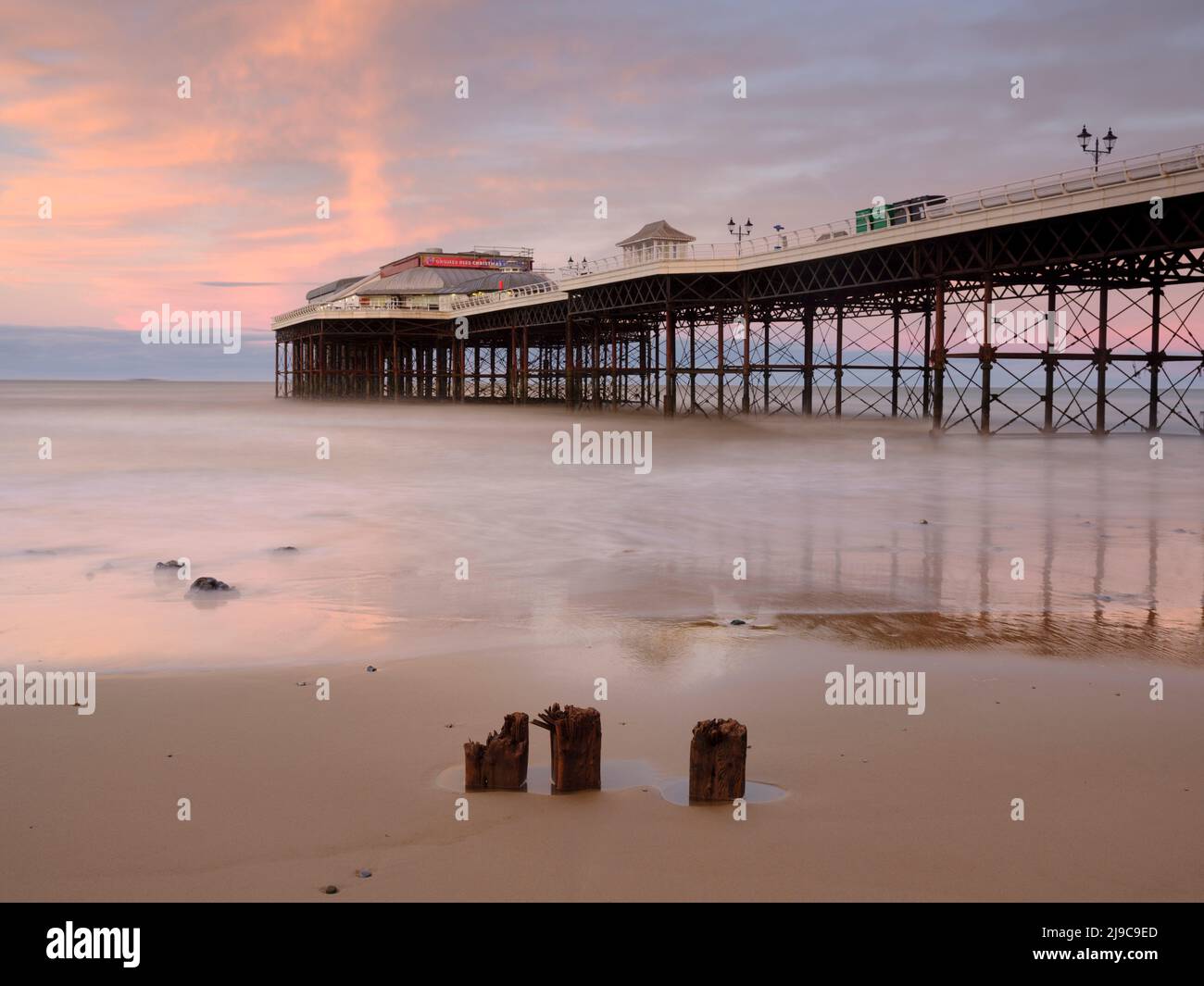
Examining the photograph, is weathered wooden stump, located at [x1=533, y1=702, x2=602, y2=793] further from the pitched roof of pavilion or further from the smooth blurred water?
the pitched roof of pavilion

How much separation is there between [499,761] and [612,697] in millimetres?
2032

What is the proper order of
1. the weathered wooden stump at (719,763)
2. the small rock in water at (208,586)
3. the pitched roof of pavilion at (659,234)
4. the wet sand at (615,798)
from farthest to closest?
the pitched roof of pavilion at (659,234)
the small rock in water at (208,586)
the weathered wooden stump at (719,763)
the wet sand at (615,798)

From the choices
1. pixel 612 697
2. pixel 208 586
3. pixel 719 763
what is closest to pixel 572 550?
pixel 208 586

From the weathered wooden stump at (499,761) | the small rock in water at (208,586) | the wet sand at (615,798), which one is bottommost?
the wet sand at (615,798)

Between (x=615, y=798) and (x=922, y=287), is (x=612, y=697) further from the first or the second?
(x=922, y=287)

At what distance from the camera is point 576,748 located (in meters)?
6.23

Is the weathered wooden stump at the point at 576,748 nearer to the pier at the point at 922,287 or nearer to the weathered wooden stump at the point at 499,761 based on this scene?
the weathered wooden stump at the point at 499,761

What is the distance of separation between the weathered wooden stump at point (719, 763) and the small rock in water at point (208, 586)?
25.6 ft

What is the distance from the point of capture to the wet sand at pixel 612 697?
17.7 feet

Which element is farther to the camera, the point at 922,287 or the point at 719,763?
the point at 922,287

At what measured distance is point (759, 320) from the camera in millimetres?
64500

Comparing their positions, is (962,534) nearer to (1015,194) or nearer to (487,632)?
(487,632)

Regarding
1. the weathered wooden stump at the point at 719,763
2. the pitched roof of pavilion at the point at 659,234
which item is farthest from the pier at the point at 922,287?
the weathered wooden stump at the point at 719,763

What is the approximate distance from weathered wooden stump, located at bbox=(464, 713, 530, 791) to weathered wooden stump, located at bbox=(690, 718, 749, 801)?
942mm
